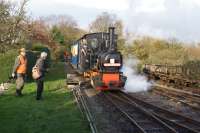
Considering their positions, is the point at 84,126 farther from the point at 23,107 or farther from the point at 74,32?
the point at 74,32

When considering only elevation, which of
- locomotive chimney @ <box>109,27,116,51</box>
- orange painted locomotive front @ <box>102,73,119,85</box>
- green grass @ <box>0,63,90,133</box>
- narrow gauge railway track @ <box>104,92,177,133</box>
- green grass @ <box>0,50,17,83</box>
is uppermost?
locomotive chimney @ <box>109,27,116,51</box>

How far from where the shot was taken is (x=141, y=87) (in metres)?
24.1

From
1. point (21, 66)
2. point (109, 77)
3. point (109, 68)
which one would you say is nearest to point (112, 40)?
point (109, 68)

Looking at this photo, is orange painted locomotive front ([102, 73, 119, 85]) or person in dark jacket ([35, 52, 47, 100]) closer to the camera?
person in dark jacket ([35, 52, 47, 100])

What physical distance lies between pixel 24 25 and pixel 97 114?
2144 centimetres

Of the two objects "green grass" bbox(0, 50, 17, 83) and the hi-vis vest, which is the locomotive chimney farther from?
"green grass" bbox(0, 50, 17, 83)

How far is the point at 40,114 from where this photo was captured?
12516 millimetres

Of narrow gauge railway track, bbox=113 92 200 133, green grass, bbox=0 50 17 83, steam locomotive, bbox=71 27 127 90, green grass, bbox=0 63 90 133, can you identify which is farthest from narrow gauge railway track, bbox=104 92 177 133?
green grass, bbox=0 50 17 83

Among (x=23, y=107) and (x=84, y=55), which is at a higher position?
(x=84, y=55)

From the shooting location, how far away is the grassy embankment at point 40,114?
10440mm

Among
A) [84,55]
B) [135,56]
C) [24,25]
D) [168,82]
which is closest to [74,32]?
[135,56]

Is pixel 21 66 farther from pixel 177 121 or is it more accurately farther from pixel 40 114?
pixel 177 121

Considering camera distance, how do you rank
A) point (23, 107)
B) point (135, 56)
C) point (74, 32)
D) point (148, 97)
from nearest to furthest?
point (23, 107)
point (148, 97)
point (135, 56)
point (74, 32)

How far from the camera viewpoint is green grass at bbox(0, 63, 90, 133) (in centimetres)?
1044
